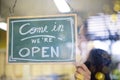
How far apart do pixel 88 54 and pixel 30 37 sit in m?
0.31

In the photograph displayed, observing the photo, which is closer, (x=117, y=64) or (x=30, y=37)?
(x=117, y=64)

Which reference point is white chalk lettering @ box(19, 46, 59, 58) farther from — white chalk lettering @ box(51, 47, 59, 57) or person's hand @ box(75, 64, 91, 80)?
person's hand @ box(75, 64, 91, 80)

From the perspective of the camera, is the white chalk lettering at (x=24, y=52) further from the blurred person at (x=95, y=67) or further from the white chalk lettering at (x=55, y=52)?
the blurred person at (x=95, y=67)

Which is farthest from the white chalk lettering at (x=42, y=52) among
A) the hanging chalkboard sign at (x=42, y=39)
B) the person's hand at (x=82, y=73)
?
the person's hand at (x=82, y=73)

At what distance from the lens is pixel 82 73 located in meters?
1.06

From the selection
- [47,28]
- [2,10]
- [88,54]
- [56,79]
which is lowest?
[56,79]

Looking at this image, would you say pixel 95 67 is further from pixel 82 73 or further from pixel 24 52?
pixel 24 52

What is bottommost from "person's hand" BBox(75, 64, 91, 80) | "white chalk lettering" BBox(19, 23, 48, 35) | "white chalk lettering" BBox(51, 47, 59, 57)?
"person's hand" BBox(75, 64, 91, 80)

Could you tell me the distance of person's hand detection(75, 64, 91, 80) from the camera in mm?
1050

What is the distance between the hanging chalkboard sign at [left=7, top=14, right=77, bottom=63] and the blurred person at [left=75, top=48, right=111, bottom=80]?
0.24 feet

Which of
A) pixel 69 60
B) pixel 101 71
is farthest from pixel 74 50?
pixel 101 71

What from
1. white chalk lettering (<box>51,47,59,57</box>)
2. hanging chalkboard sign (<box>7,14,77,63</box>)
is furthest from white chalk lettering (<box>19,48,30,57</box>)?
white chalk lettering (<box>51,47,59,57</box>)

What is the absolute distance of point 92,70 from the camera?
3.42ft

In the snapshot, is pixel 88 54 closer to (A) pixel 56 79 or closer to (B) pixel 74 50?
(B) pixel 74 50
